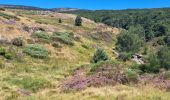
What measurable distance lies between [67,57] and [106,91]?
2680 cm

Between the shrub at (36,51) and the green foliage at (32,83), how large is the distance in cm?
1600

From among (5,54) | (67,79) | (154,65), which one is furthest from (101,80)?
(5,54)

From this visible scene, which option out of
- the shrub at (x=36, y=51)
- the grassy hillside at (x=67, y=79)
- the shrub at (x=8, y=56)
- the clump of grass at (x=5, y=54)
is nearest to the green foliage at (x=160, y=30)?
the grassy hillside at (x=67, y=79)

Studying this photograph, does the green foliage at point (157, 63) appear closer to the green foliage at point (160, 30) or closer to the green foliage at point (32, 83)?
the green foliage at point (32, 83)

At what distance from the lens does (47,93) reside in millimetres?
22141

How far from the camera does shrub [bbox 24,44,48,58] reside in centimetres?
4251

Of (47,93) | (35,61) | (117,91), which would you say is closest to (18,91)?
(47,93)

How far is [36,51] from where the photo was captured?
43562 millimetres

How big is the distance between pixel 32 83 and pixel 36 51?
1859 centimetres

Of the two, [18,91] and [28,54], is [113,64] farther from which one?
[28,54]

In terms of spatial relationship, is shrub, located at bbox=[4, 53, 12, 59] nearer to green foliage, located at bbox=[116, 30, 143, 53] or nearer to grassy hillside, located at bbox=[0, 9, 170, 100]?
grassy hillside, located at bbox=[0, 9, 170, 100]

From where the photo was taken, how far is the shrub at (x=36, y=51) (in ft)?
139

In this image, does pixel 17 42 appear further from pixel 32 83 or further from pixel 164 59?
pixel 32 83

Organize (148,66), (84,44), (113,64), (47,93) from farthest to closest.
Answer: (84,44)
(148,66)
(113,64)
(47,93)
